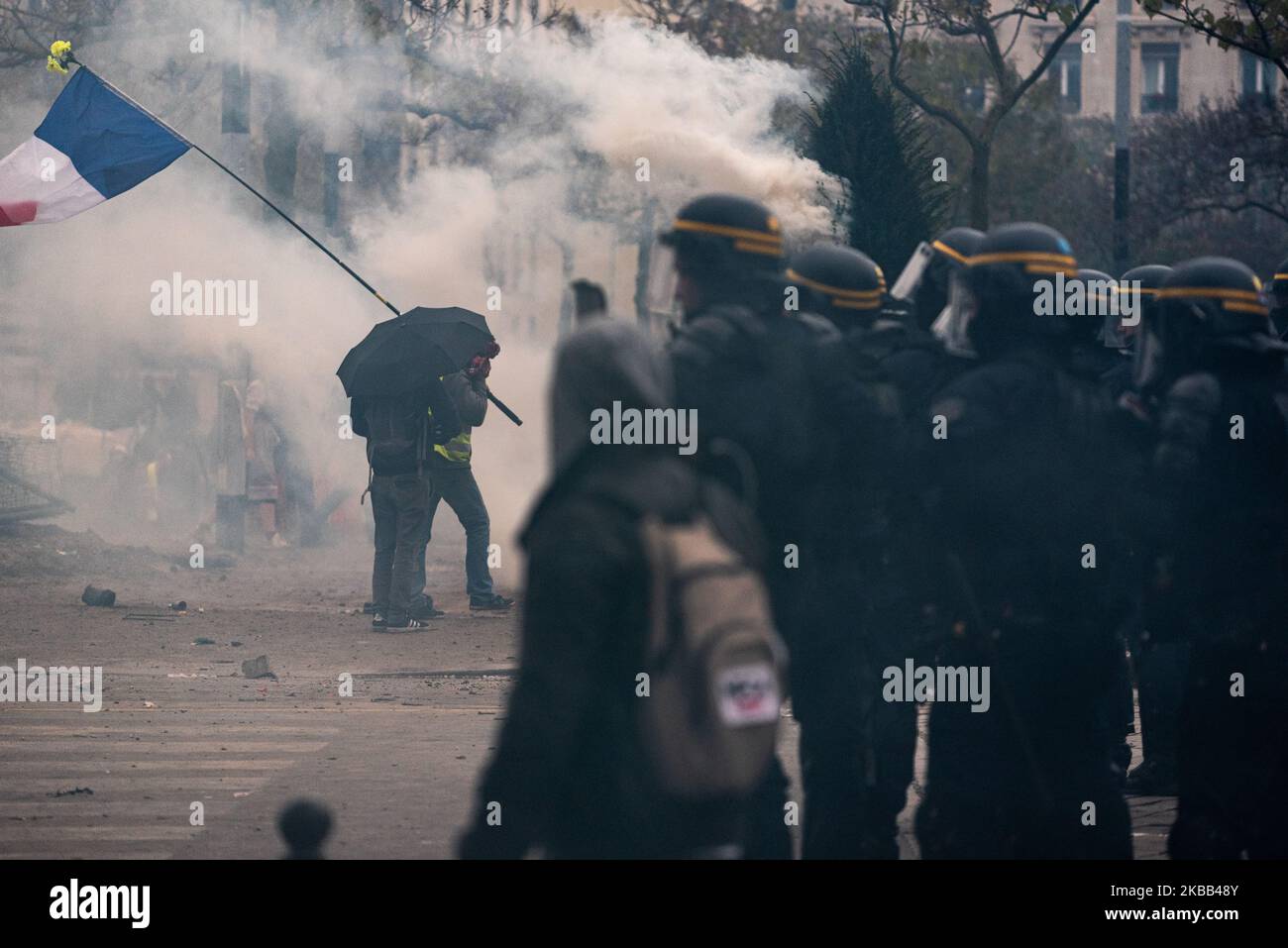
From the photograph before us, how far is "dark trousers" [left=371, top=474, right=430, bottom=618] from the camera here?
12.3m

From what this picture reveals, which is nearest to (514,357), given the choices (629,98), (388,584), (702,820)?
(629,98)

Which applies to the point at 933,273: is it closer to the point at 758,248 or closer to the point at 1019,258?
the point at 1019,258

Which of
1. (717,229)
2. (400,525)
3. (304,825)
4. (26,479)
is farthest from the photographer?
(26,479)

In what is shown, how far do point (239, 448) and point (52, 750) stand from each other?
10.7m

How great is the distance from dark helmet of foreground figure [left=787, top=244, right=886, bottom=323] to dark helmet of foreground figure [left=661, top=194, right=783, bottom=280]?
1.07 metres

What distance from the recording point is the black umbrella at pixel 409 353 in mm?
12109

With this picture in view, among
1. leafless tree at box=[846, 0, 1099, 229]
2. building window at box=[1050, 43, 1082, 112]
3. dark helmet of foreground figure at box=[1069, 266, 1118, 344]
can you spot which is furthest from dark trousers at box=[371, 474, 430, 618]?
building window at box=[1050, 43, 1082, 112]

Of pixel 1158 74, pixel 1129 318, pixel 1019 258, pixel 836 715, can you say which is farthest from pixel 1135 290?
pixel 1158 74

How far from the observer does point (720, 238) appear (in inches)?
178

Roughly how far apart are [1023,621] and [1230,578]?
2.14 feet

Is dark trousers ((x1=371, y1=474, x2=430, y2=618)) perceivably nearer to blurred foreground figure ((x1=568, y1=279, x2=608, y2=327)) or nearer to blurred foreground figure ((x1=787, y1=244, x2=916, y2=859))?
blurred foreground figure ((x1=787, y1=244, x2=916, y2=859))

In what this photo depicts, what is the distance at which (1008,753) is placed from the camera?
185 inches

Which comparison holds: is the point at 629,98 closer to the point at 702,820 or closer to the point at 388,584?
the point at 388,584

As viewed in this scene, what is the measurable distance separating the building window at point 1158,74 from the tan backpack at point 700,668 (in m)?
54.5
